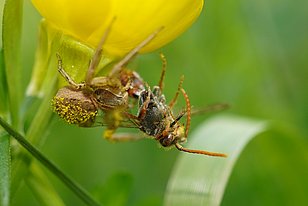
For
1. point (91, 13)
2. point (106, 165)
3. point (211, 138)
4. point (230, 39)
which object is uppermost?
point (230, 39)

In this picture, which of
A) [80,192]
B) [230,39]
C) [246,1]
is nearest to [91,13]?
[80,192]

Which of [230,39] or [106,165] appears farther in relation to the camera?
[230,39]

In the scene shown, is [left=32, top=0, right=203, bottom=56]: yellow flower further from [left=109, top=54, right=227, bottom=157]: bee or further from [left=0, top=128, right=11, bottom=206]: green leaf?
[left=0, top=128, right=11, bottom=206]: green leaf

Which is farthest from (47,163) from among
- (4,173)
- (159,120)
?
(159,120)

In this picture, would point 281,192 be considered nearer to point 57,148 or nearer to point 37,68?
point 57,148

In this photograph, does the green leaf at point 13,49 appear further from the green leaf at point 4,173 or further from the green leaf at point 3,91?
the green leaf at point 4,173

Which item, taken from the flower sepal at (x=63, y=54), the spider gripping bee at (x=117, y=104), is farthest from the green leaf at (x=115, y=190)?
the flower sepal at (x=63, y=54)

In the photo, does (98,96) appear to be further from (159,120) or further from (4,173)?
(4,173)
